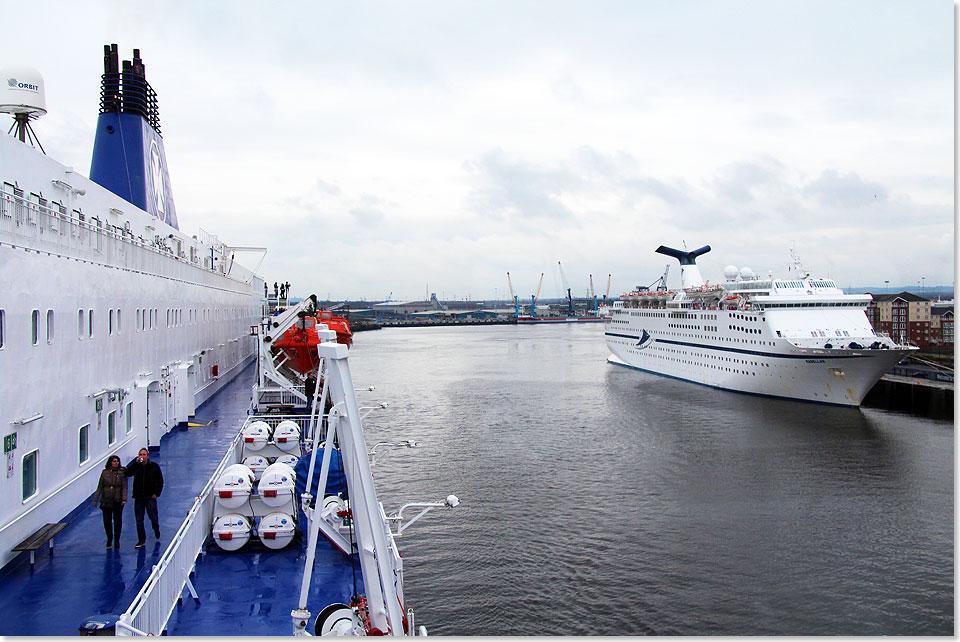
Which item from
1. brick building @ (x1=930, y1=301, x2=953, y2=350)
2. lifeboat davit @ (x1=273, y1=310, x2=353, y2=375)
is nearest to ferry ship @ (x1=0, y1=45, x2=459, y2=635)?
lifeboat davit @ (x1=273, y1=310, x2=353, y2=375)

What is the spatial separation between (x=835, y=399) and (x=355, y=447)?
24.5 meters

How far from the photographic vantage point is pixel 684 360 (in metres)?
32.4

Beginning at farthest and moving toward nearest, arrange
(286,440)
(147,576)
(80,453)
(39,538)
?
(286,440)
(80,453)
(39,538)
(147,576)

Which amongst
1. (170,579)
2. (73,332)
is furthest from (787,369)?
(170,579)

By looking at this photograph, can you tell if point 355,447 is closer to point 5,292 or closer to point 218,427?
point 5,292

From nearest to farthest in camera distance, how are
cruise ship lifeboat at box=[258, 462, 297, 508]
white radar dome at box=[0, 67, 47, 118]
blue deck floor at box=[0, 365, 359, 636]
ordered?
blue deck floor at box=[0, 365, 359, 636]
cruise ship lifeboat at box=[258, 462, 297, 508]
white radar dome at box=[0, 67, 47, 118]

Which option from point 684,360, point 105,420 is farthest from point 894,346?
point 105,420

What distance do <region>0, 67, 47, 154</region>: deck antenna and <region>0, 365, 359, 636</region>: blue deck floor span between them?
5256 mm

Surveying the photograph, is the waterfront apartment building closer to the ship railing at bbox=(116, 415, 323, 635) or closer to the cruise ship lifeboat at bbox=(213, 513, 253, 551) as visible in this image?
the cruise ship lifeboat at bbox=(213, 513, 253, 551)

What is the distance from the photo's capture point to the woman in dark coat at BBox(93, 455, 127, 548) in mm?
5367

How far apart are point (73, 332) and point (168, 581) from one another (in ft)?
9.82

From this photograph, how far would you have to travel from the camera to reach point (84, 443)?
21.8 feet

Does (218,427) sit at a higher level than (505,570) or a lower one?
higher

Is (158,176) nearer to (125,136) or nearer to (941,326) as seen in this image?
(125,136)
